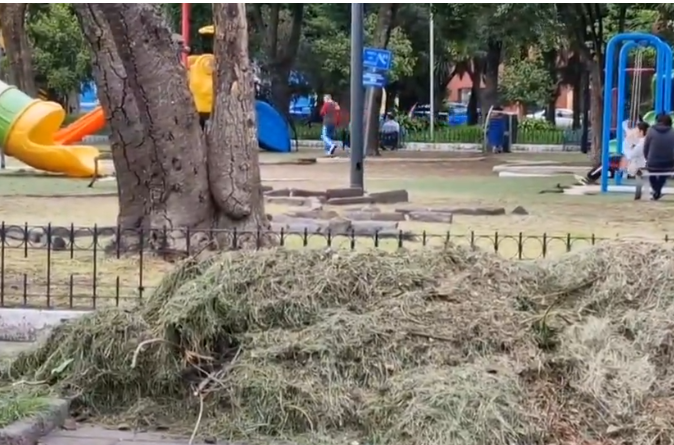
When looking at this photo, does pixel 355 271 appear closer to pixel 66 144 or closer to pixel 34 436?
A: pixel 34 436

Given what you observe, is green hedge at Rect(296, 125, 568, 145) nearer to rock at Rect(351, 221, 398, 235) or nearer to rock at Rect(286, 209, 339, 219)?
rock at Rect(286, 209, 339, 219)

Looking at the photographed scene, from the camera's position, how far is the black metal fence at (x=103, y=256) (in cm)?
810

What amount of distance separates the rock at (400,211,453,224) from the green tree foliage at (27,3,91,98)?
104 ft

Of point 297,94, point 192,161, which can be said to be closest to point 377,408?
point 192,161

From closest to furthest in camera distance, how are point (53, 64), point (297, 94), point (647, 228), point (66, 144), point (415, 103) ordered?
1. point (647, 228)
2. point (66, 144)
3. point (53, 64)
4. point (297, 94)
5. point (415, 103)

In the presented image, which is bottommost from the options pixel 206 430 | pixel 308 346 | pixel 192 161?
pixel 206 430

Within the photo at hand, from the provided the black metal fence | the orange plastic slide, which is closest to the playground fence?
the orange plastic slide

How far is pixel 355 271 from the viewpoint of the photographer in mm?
6027

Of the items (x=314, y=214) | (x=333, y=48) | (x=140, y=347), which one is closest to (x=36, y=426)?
(x=140, y=347)

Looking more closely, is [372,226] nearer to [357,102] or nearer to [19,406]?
[357,102]

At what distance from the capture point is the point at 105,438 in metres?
5.40

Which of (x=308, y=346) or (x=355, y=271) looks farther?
(x=355, y=271)

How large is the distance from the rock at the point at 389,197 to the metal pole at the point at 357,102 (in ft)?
2.14

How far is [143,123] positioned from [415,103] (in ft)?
A: 149
